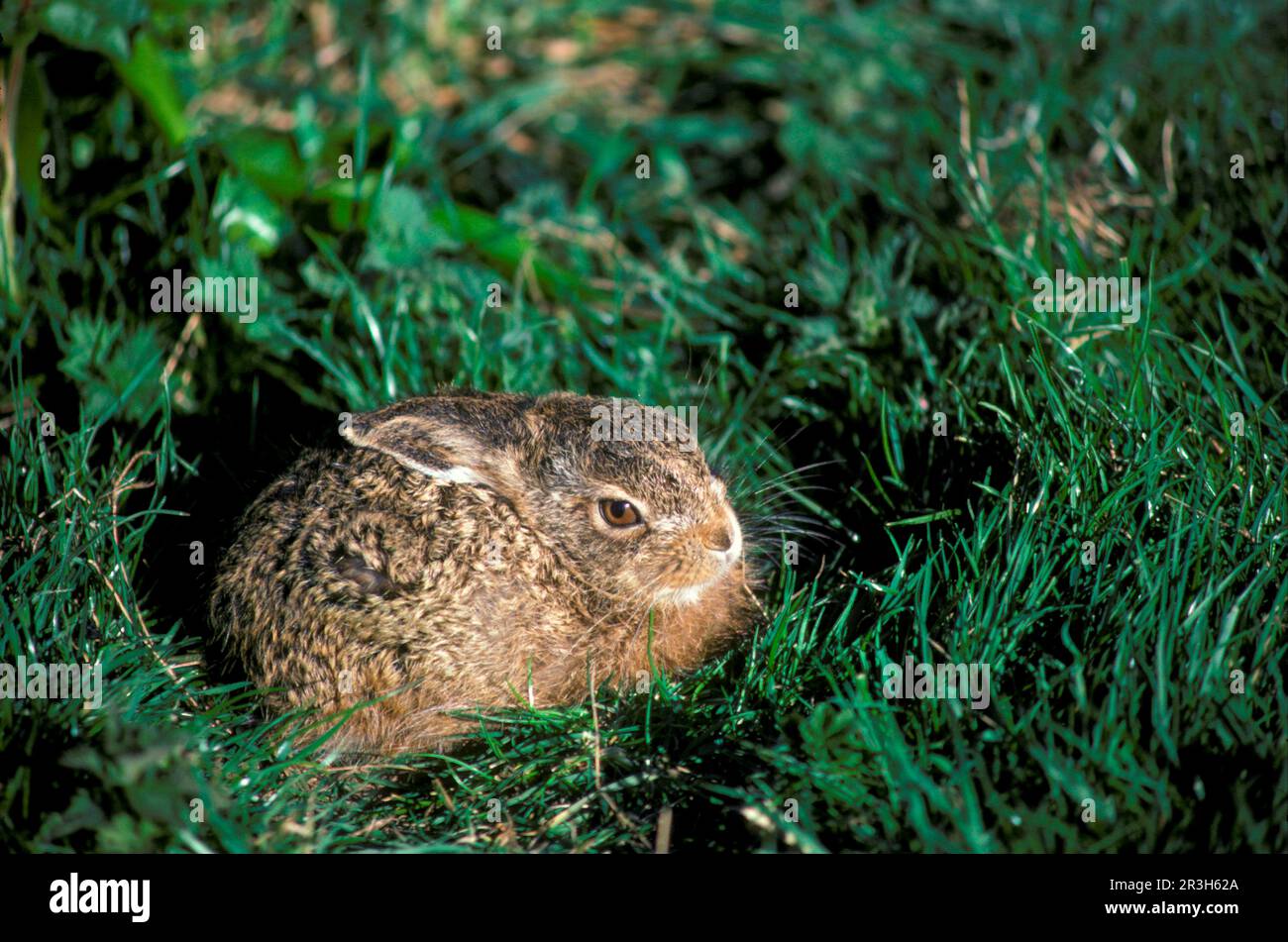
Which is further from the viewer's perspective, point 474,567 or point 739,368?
point 739,368

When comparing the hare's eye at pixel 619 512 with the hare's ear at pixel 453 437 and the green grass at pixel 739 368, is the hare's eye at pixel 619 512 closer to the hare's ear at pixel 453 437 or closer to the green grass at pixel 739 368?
the hare's ear at pixel 453 437

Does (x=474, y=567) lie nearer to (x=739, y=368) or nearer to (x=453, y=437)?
(x=453, y=437)

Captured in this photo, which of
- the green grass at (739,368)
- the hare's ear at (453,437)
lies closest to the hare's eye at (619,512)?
the hare's ear at (453,437)

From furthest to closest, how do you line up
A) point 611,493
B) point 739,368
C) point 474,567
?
1. point 739,368
2. point 611,493
3. point 474,567

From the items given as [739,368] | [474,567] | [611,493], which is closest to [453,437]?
[474,567]

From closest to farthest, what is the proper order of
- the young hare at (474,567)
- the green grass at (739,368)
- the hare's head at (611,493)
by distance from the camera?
the green grass at (739,368) < the young hare at (474,567) < the hare's head at (611,493)

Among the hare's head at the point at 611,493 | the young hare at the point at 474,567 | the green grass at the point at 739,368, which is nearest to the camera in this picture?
the green grass at the point at 739,368

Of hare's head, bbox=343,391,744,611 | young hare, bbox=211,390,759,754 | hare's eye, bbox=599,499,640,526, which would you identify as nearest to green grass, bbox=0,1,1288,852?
young hare, bbox=211,390,759,754
